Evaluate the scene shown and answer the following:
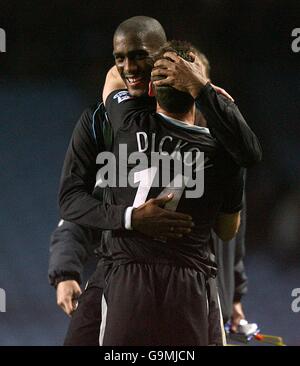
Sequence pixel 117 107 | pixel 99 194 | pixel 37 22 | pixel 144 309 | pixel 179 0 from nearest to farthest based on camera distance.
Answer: pixel 144 309 < pixel 117 107 < pixel 99 194 < pixel 37 22 < pixel 179 0

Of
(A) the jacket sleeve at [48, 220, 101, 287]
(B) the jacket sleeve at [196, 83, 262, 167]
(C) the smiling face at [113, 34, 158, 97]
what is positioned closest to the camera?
(B) the jacket sleeve at [196, 83, 262, 167]

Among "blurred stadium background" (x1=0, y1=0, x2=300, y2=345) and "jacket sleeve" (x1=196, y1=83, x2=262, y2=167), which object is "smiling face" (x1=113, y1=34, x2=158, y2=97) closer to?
"jacket sleeve" (x1=196, y1=83, x2=262, y2=167)

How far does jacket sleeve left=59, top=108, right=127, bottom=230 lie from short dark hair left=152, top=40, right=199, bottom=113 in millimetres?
181

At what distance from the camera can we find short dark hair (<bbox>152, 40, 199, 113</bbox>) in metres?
1.55

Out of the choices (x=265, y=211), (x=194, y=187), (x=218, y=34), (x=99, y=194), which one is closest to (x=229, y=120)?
(x=194, y=187)

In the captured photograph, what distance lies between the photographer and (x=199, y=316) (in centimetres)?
154

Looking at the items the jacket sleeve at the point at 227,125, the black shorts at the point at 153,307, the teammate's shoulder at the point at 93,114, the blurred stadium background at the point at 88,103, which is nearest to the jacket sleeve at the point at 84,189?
the teammate's shoulder at the point at 93,114

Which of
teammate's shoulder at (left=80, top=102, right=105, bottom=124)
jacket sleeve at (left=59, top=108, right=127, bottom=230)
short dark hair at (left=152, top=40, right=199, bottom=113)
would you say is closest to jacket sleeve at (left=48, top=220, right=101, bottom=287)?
jacket sleeve at (left=59, top=108, right=127, bottom=230)

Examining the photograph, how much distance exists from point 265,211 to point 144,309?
3.77 ft

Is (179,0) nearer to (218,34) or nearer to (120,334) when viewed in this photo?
(218,34)

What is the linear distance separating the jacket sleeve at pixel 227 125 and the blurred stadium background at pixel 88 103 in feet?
2.64

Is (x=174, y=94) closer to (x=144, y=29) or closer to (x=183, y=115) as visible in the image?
(x=183, y=115)

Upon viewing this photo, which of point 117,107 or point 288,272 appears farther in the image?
point 288,272

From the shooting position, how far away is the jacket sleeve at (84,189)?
1538 millimetres
